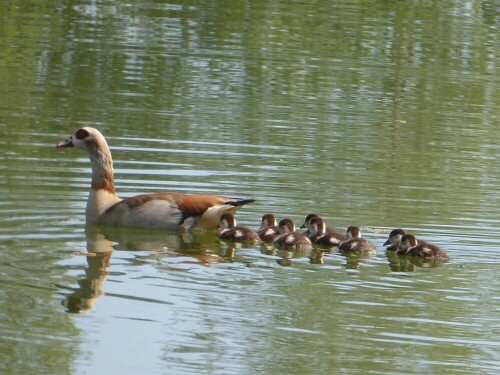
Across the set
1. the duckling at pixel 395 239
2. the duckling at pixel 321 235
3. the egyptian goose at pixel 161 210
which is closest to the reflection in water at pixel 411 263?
the duckling at pixel 395 239

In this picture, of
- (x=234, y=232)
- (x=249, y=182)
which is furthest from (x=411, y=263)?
(x=249, y=182)

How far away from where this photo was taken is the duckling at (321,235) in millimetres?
12109

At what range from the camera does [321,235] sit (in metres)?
12.2

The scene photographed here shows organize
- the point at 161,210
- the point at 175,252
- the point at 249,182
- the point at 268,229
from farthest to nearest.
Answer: the point at 249,182 < the point at 161,210 < the point at 268,229 < the point at 175,252

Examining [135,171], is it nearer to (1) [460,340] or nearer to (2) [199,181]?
(2) [199,181]

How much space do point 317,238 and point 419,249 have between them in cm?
106

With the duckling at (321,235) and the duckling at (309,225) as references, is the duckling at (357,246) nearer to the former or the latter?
the duckling at (321,235)

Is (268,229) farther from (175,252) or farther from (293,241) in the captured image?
(175,252)

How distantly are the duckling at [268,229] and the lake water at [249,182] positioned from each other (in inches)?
7.0

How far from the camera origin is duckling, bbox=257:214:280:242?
12.2 m

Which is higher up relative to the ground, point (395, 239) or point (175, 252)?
point (395, 239)

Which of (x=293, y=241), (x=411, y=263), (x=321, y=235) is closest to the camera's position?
(x=411, y=263)

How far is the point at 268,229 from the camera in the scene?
12328 millimetres

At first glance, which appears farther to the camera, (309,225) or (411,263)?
(309,225)
